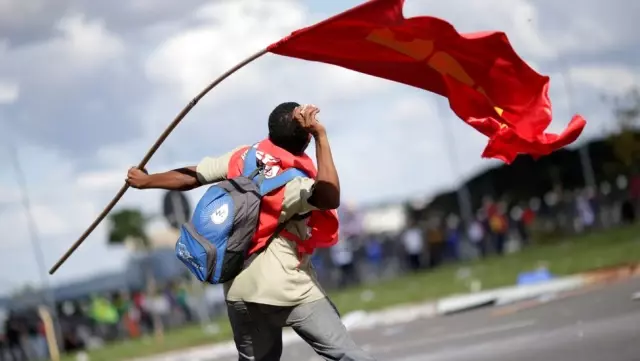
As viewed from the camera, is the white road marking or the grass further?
the grass

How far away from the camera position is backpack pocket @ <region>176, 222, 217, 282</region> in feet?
19.8

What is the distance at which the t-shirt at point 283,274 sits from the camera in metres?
6.04

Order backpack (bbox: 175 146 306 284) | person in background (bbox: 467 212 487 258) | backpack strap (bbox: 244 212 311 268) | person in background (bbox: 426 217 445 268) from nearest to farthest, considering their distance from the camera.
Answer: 1. backpack (bbox: 175 146 306 284)
2. backpack strap (bbox: 244 212 311 268)
3. person in background (bbox: 426 217 445 268)
4. person in background (bbox: 467 212 487 258)

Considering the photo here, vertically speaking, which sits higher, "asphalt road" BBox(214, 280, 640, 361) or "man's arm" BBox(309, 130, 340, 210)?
"man's arm" BBox(309, 130, 340, 210)

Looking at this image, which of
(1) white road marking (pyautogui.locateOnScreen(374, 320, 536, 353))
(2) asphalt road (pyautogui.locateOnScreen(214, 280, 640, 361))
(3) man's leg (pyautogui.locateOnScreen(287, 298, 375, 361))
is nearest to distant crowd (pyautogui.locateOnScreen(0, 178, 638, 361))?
(2) asphalt road (pyautogui.locateOnScreen(214, 280, 640, 361))

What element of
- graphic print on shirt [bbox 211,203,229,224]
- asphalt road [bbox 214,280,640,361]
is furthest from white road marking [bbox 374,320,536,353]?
graphic print on shirt [bbox 211,203,229,224]

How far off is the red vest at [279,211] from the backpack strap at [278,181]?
0.02m

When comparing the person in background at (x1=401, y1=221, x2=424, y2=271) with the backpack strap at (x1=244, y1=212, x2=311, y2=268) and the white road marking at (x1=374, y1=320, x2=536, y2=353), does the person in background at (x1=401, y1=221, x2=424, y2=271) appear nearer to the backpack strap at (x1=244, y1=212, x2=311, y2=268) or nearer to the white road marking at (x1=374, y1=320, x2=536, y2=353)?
the white road marking at (x1=374, y1=320, x2=536, y2=353)

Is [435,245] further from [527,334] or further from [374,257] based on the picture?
[527,334]

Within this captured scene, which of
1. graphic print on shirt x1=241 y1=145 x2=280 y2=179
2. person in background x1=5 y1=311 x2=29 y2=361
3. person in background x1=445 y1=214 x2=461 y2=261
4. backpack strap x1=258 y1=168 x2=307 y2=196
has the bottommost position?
person in background x1=445 y1=214 x2=461 y2=261

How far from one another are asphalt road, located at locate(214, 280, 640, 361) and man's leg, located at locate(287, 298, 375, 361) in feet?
11.1

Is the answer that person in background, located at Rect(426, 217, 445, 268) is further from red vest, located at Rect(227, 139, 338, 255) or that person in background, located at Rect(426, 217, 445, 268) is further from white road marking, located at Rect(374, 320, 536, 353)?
red vest, located at Rect(227, 139, 338, 255)

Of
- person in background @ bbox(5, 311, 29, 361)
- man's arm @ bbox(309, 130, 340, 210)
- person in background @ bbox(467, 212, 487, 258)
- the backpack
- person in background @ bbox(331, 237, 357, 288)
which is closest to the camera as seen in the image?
man's arm @ bbox(309, 130, 340, 210)

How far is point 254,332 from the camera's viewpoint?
6.30 metres
